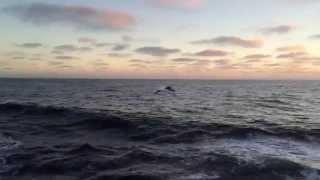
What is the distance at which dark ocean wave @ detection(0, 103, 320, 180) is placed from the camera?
570 inches

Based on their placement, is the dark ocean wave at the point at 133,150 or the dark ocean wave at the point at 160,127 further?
the dark ocean wave at the point at 160,127

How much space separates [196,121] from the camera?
95.2 feet

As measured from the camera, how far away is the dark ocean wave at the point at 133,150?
1447 cm

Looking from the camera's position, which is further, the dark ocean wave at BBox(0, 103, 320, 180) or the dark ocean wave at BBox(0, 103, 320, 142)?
the dark ocean wave at BBox(0, 103, 320, 142)

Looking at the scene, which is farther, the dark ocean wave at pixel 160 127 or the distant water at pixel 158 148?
the dark ocean wave at pixel 160 127

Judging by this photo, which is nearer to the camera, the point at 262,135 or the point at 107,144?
the point at 107,144

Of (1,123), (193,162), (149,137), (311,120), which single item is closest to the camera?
(193,162)

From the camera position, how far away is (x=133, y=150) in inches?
A: 734

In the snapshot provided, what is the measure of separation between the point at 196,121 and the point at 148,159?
1276 cm

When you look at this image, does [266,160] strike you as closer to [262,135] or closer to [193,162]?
[193,162]

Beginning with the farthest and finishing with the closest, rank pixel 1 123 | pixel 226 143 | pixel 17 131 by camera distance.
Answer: pixel 1 123 < pixel 17 131 < pixel 226 143

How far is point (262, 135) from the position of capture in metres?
23.3

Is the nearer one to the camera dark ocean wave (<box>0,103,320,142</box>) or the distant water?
the distant water

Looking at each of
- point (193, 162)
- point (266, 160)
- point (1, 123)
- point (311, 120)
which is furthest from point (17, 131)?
point (311, 120)
